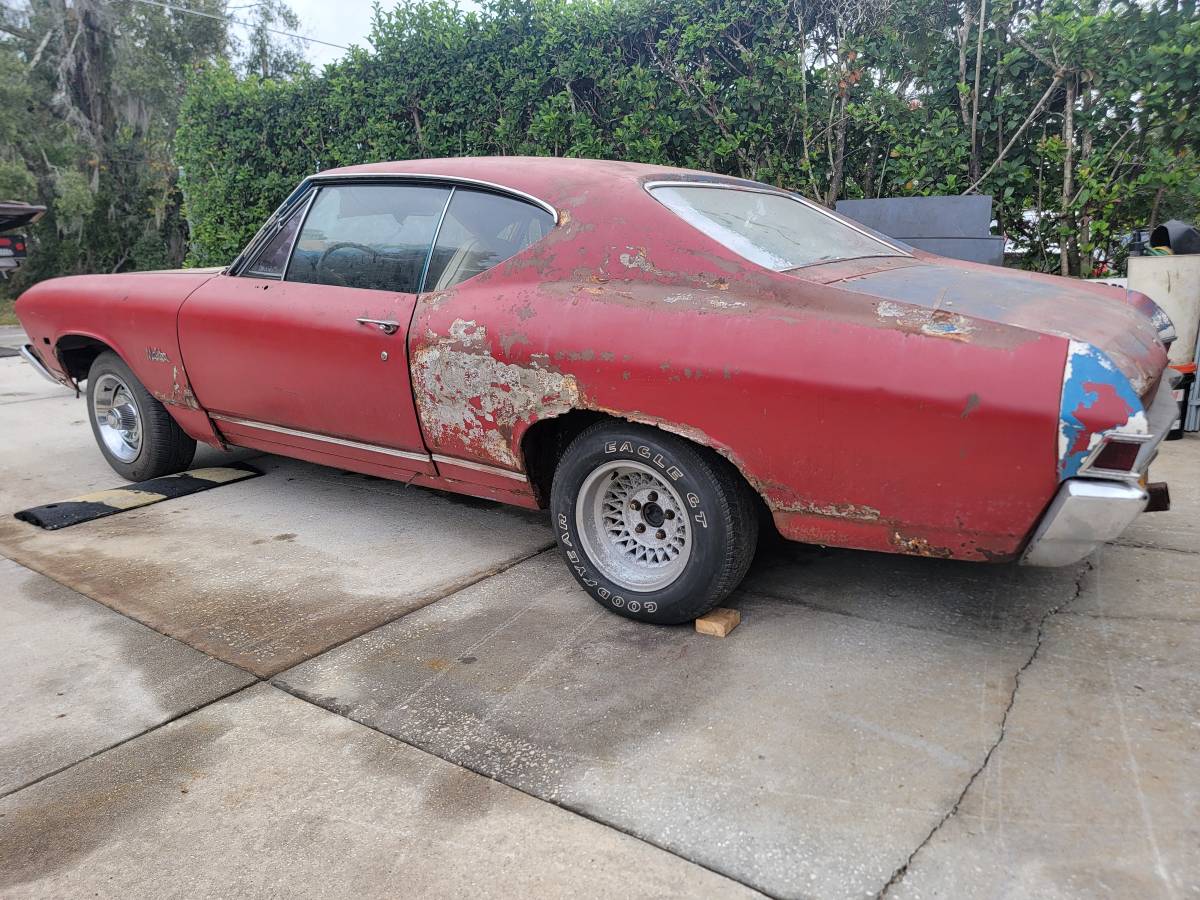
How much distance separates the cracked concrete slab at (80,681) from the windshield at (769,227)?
2.12 metres

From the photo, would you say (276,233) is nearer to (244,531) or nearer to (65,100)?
(244,531)

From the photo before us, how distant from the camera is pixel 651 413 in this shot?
2.79 m

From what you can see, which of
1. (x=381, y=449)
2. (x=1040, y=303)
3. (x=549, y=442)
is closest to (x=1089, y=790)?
(x=1040, y=303)

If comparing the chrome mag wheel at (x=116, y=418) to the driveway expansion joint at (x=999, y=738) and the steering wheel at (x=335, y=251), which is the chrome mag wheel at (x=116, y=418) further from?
the driveway expansion joint at (x=999, y=738)

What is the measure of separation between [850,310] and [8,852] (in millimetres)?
2528

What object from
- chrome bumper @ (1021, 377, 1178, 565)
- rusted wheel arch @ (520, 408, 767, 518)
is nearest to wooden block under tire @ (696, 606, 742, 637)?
rusted wheel arch @ (520, 408, 767, 518)

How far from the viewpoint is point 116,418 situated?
16.4 ft

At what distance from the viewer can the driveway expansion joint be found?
6.18ft

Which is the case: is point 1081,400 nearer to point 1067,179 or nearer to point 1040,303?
point 1040,303

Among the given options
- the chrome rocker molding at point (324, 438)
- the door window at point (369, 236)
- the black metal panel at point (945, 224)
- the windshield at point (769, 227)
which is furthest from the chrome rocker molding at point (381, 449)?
the black metal panel at point (945, 224)

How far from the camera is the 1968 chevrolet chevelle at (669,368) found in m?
2.34

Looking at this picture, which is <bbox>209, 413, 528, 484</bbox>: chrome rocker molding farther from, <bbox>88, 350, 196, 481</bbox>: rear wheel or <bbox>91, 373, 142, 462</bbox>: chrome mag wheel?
<bbox>91, 373, 142, 462</bbox>: chrome mag wheel

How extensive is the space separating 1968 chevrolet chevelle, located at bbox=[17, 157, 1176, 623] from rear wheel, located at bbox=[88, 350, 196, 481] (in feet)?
1.68

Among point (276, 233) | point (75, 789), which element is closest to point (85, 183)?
point (276, 233)
